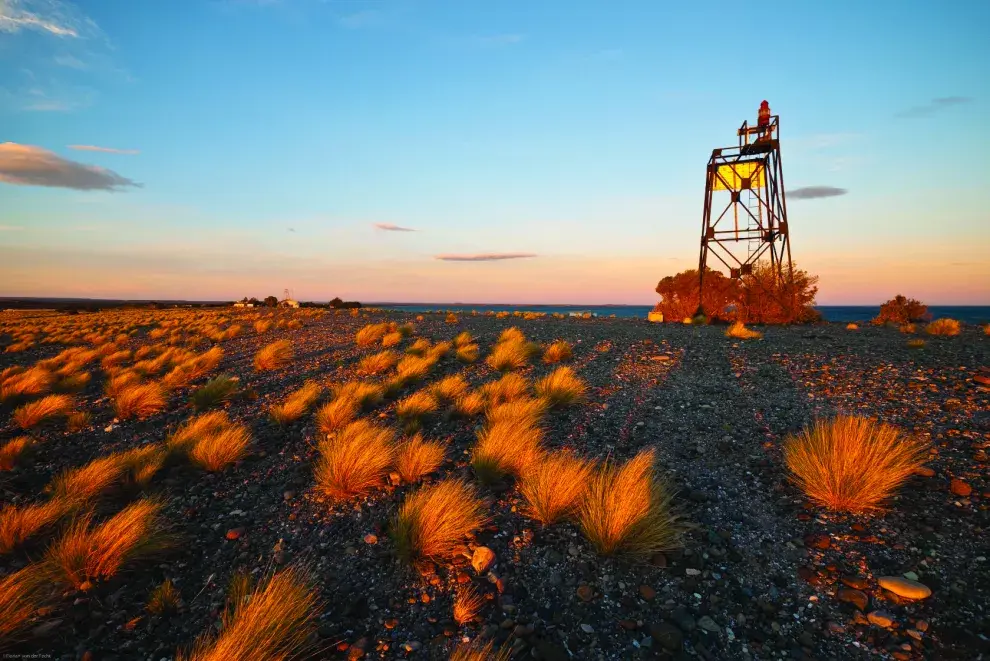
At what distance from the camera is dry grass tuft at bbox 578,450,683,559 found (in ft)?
11.1

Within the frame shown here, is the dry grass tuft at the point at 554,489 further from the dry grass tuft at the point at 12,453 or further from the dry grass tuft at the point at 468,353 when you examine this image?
the dry grass tuft at the point at 12,453

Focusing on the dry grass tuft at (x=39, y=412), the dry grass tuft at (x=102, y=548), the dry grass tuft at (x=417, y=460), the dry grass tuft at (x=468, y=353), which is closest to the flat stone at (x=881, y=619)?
the dry grass tuft at (x=417, y=460)

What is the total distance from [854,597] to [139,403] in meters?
10.3

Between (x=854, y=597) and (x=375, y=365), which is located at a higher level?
(x=375, y=365)

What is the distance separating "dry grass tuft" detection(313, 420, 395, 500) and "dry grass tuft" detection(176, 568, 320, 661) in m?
1.48

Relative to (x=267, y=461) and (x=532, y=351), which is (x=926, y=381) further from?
(x=267, y=461)

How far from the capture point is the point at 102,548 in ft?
11.3

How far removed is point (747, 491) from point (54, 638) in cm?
568

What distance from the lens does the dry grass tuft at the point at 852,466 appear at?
3727 mm

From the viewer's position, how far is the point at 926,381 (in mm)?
6578

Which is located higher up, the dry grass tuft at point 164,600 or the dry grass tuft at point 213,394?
the dry grass tuft at point 213,394

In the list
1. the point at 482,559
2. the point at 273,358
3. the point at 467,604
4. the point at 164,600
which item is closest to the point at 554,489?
the point at 482,559

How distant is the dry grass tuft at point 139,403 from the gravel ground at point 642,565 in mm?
1158

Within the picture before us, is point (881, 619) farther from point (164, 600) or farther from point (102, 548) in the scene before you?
point (102, 548)
